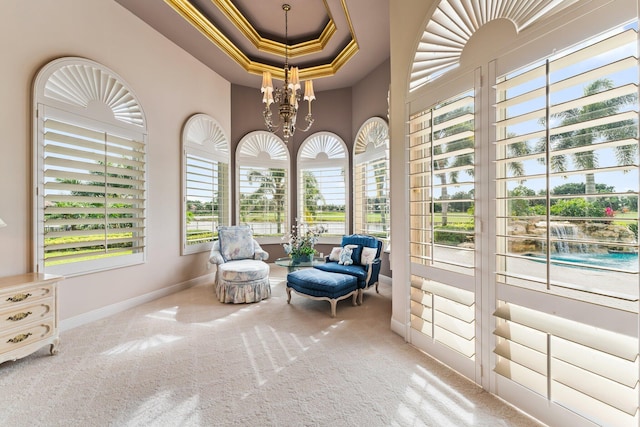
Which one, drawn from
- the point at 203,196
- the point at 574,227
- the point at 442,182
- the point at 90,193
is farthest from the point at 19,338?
the point at 574,227

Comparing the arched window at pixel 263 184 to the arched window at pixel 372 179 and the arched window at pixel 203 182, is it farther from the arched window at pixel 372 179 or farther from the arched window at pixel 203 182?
the arched window at pixel 372 179

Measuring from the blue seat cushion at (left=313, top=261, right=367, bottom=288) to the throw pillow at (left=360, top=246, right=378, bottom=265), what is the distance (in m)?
0.10

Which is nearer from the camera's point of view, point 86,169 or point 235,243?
point 86,169

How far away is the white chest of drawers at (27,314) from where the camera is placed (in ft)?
7.23

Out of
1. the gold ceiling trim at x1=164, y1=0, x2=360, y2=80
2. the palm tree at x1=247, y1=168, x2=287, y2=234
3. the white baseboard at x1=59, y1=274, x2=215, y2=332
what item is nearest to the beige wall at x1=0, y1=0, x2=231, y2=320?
the white baseboard at x1=59, y1=274, x2=215, y2=332

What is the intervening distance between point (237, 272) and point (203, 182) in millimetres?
1981

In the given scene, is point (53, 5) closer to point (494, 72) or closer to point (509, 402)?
point (494, 72)

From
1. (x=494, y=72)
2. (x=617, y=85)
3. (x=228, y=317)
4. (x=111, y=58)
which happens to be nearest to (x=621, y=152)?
(x=617, y=85)

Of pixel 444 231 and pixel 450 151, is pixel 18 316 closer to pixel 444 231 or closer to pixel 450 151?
pixel 444 231

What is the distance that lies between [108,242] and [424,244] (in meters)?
3.54

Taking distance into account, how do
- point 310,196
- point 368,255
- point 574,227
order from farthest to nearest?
point 310,196 < point 368,255 < point 574,227

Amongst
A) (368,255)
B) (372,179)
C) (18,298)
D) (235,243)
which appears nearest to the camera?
(18,298)

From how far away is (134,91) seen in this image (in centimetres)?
372

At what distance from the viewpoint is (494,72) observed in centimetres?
193
